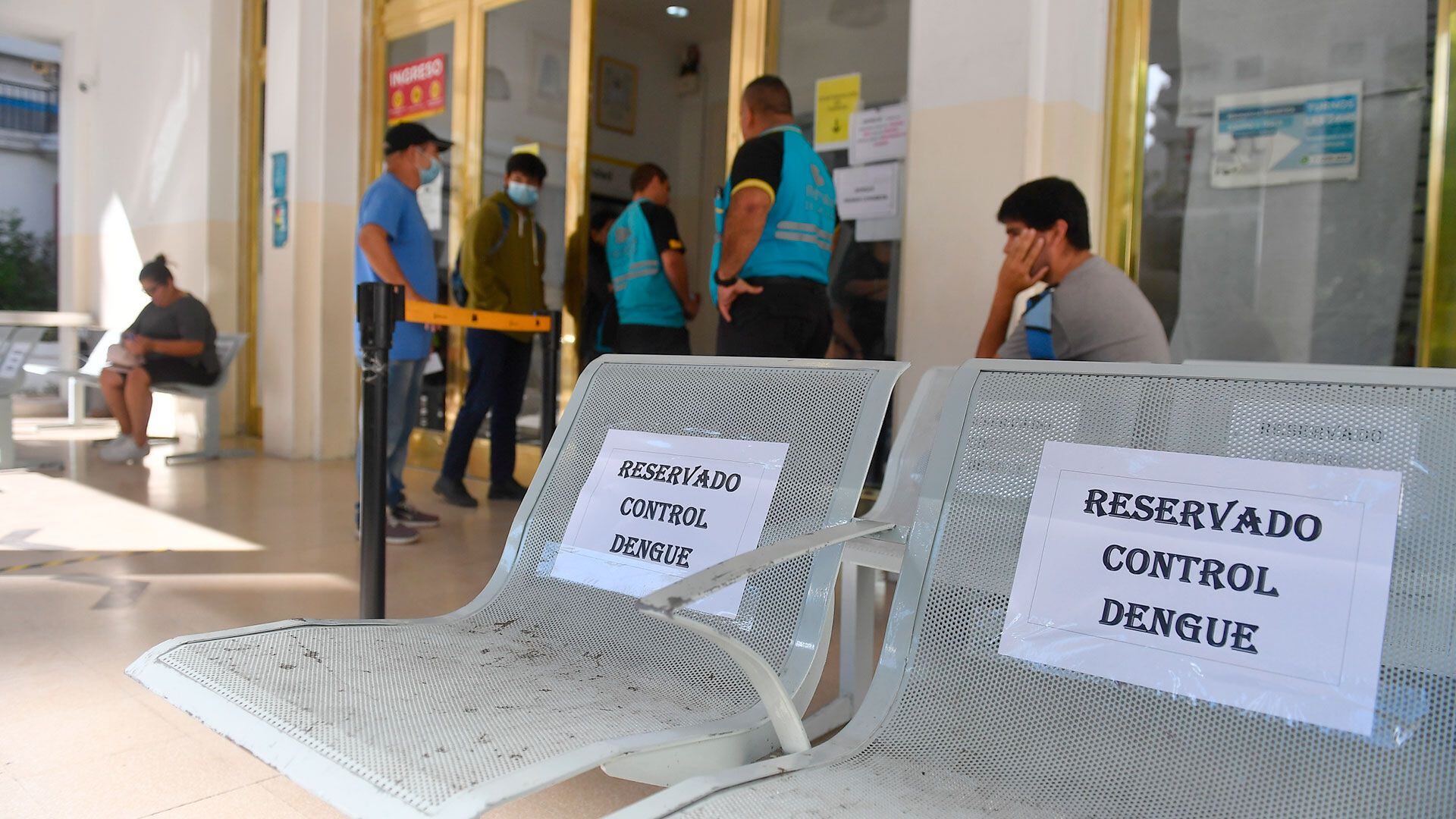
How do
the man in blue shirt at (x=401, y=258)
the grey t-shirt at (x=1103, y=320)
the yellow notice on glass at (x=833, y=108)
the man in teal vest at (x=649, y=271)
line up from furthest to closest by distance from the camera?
the man in teal vest at (x=649, y=271)
the yellow notice on glass at (x=833, y=108)
the man in blue shirt at (x=401, y=258)
the grey t-shirt at (x=1103, y=320)

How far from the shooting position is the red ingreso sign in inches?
230

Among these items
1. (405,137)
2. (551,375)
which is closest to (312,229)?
(405,137)

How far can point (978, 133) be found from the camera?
10.6 ft

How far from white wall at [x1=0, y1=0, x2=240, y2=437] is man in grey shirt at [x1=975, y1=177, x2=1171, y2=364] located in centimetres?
623

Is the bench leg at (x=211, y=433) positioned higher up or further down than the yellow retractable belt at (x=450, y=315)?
further down

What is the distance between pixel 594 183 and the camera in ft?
17.8

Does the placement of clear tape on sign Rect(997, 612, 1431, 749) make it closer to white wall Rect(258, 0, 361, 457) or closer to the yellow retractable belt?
the yellow retractable belt

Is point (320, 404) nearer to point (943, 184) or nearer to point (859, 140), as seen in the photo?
point (859, 140)

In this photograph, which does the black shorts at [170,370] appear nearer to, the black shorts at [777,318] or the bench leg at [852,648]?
the black shorts at [777,318]

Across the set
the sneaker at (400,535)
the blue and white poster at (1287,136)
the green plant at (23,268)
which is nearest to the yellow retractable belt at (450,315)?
the sneaker at (400,535)

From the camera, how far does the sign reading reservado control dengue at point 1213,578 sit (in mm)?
950

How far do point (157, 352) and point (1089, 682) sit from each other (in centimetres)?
637

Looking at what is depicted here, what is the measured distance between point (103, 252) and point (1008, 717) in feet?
29.2

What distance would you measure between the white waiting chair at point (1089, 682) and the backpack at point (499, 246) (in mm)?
3633
